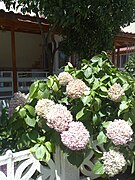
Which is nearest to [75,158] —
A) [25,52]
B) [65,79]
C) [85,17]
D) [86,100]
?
[86,100]

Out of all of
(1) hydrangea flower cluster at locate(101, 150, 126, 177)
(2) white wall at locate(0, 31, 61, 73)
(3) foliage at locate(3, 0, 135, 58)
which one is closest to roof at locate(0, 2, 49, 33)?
(3) foliage at locate(3, 0, 135, 58)

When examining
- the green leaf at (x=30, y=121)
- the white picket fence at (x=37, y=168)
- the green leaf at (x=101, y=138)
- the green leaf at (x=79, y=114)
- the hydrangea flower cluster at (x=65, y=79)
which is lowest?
the white picket fence at (x=37, y=168)

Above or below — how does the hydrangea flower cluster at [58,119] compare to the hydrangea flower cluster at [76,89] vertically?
below

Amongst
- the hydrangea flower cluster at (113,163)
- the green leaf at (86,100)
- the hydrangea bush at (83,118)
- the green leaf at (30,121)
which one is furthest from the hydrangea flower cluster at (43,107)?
the hydrangea flower cluster at (113,163)

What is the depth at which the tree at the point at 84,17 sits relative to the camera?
18.9 feet

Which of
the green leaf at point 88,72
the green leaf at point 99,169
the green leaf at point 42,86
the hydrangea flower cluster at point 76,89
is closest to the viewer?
the green leaf at point 99,169

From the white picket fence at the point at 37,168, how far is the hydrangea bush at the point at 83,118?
0.52 ft

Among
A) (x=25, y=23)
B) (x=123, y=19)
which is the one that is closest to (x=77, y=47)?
(x=25, y=23)

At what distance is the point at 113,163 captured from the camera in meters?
2.92

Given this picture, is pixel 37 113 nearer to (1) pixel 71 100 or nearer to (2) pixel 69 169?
(1) pixel 71 100

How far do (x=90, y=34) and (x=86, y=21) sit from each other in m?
0.44

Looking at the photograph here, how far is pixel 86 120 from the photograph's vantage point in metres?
3.19

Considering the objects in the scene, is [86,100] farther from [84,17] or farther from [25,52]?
[25,52]

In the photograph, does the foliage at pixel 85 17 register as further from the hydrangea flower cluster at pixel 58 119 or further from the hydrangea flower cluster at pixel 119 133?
the hydrangea flower cluster at pixel 119 133
